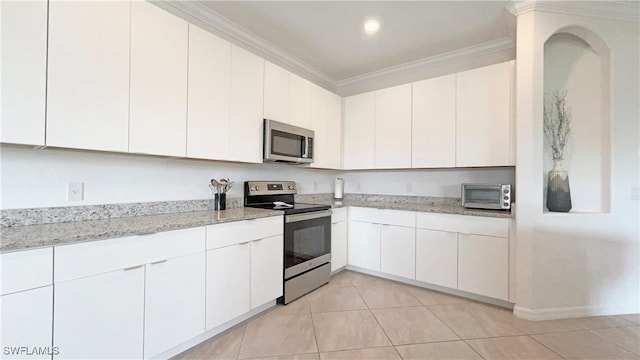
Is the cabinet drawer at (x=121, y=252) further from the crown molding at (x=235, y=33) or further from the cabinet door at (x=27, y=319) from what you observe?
the crown molding at (x=235, y=33)

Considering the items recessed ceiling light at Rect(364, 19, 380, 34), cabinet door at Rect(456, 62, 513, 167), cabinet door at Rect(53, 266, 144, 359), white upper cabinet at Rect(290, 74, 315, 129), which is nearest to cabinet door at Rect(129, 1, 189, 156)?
cabinet door at Rect(53, 266, 144, 359)

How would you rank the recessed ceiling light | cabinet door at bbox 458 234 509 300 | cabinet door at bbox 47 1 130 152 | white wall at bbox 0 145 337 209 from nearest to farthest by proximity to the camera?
cabinet door at bbox 47 1 130 152, white wall at bbox 0 145 337 209, cabinet door at bbox 458 234 509 300, the recessed ceiling light

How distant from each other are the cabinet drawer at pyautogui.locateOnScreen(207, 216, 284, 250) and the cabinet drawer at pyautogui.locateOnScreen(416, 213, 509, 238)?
4.92ft

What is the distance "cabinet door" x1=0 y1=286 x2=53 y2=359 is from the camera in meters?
1.11

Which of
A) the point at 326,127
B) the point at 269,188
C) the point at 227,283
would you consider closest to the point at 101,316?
the point at 227,283

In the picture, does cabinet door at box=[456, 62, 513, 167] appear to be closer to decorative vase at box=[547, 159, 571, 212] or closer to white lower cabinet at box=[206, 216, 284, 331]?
decorative vase at box=[547, 159, 571, 212]

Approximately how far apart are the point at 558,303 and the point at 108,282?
10.7 feet

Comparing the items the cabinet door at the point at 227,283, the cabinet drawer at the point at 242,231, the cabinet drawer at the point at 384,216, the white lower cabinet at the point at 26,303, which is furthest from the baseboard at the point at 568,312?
the white lower cabinet at the point at 26,303

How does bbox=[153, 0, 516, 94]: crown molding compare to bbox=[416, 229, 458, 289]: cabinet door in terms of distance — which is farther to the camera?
bbox=[416, 229, 458, 289]: cabinet door

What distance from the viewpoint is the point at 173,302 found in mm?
1663

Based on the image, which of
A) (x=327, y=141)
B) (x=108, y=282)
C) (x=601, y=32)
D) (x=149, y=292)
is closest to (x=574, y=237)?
(x=601, y=32)

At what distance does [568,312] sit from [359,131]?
2.67 meters

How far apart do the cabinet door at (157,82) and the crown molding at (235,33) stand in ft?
1.48

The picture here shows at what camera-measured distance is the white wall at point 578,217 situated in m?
2.23
